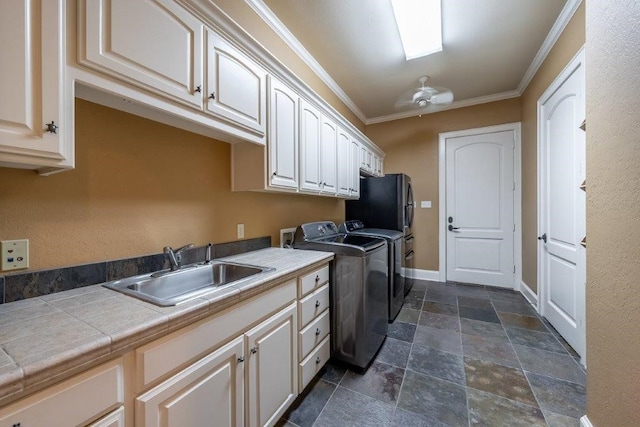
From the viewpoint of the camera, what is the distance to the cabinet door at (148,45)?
0.86 meters

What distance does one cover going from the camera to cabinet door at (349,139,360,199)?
293 centimetres

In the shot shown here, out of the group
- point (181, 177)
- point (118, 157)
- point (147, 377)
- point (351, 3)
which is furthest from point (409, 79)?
point (147, 377)

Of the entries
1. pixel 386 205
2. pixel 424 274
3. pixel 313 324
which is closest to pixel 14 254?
pixel 313 324

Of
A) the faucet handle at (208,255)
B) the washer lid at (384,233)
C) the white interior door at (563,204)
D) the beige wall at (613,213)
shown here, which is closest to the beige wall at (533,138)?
the white interior door at (563,204)

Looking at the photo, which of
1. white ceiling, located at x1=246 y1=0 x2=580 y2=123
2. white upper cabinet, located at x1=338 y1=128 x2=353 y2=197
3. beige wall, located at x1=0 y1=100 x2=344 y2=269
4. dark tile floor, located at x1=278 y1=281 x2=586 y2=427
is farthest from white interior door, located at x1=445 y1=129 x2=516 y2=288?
beige wall, located at x1=0 y1=100 x2=344 y2=269

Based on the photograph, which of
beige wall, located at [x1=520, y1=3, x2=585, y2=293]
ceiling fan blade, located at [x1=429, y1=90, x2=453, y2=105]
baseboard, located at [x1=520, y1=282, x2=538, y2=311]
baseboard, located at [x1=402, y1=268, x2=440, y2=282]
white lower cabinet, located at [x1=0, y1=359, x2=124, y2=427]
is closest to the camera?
white lower cabinet, located at [x1=0, y1=359, x2=124, y2=427]

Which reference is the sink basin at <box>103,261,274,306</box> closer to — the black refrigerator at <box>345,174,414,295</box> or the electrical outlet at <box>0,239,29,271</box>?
the electrical outlet at <box>0,239,29,271</box>

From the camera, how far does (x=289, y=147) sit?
185cm

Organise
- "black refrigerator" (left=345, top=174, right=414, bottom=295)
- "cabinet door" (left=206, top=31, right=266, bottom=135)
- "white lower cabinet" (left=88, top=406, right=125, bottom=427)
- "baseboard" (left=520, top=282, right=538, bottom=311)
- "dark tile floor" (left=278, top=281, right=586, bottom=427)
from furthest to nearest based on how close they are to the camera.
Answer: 1. "black refrigerator" (left=345, top=174, right=414, bottom=295)
2. "baseboard" (left=520, top=282, right=538, bottom=311)
3. "dark tile floor" (left=278, top=281, right=586, bottom=427)
4. "cabinet door" (left=206, top=31, right=266, bottom=135)
5. "white lower cabinet" (left=88, top=406, right=125, bottom=427)

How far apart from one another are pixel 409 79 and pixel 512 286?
10.1ft

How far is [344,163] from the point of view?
9.00ft

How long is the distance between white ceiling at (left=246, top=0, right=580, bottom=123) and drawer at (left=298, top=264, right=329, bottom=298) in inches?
79.6

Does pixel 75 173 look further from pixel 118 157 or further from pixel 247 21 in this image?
pixel 247 21

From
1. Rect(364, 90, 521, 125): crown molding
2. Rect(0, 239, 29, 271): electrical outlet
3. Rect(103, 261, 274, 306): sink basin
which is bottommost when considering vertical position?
Rect(103, 261, 274, 306): sink basin
